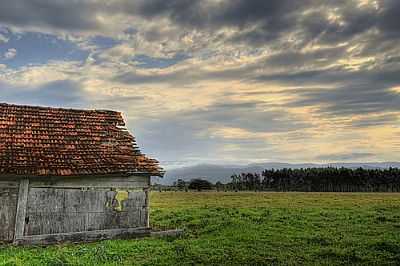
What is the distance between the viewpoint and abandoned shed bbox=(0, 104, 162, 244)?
52.1 ft

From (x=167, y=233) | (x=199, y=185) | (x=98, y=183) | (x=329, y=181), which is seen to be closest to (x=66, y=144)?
(x=98, y=183)

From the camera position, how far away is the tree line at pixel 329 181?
3735 inches

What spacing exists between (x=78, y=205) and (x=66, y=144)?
301 cm

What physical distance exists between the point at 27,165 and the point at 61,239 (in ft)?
10.2

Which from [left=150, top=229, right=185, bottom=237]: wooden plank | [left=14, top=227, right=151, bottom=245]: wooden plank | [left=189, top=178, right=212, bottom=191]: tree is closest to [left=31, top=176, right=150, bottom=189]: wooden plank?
[left=14, top=227, right=151, bottom=245]: wooden plank

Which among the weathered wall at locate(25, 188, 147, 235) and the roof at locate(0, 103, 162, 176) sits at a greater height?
the roof at locate(0, 103, 162, 176)

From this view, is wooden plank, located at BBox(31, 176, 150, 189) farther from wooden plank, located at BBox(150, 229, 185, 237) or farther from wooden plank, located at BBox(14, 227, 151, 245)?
wooden plank, located at BBox(150, 229, 185, 237)

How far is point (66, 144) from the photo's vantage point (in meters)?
18.5

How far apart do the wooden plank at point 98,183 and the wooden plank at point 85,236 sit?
181 centimetres

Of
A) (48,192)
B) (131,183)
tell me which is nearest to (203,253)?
(131,183)

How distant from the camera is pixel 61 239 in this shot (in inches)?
642

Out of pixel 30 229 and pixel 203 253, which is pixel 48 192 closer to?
pixel 30 229

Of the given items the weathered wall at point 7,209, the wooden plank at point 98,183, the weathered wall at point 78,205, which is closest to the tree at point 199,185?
the wooden plank at point 98,183

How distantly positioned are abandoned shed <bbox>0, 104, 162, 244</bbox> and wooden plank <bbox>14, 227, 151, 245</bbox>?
34 millimetres
